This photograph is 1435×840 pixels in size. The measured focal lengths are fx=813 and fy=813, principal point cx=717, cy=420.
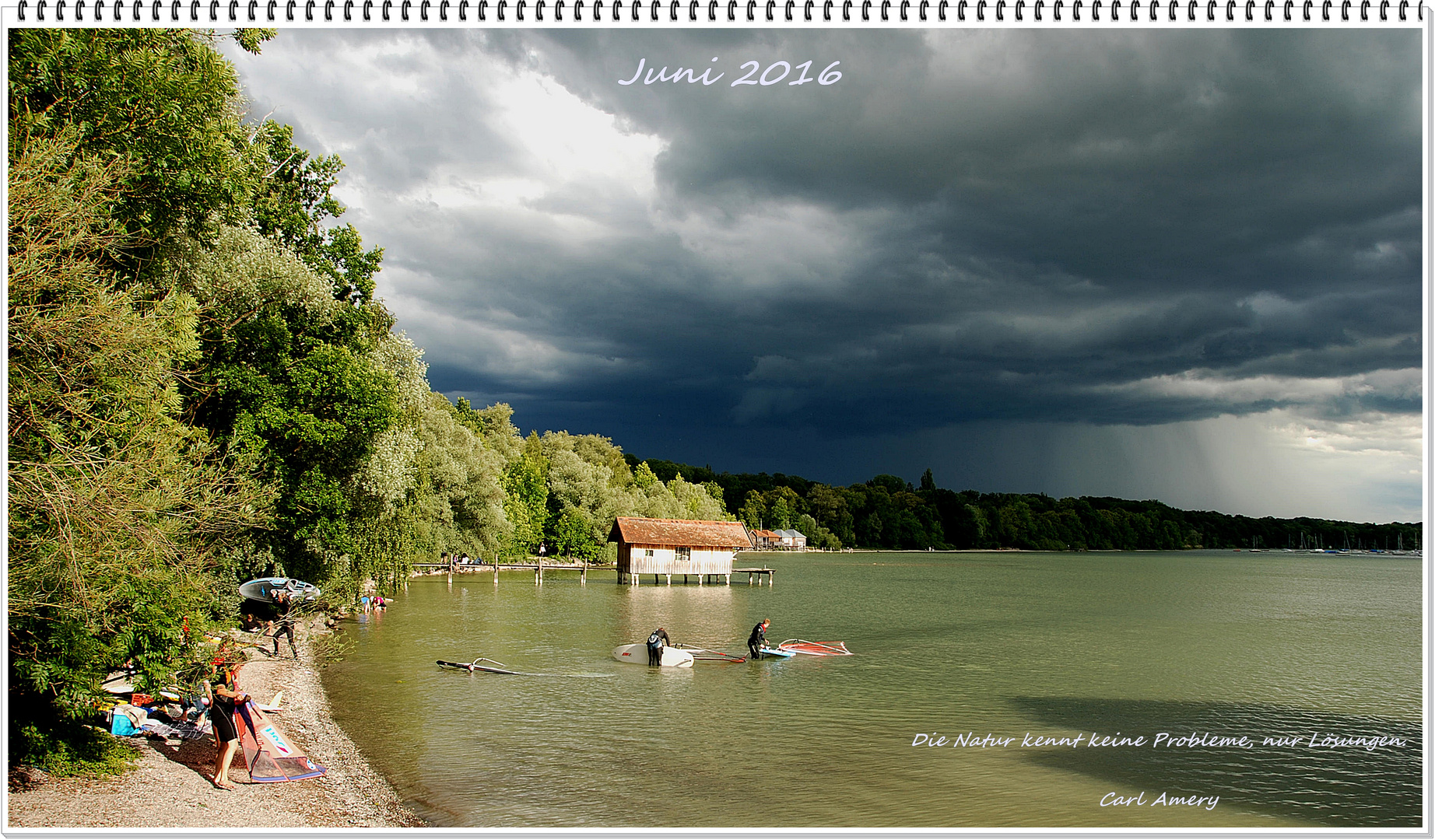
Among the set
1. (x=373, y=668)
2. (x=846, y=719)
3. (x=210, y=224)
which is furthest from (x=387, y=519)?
(x=846, y=719)

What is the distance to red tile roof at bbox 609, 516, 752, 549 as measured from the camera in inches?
2228

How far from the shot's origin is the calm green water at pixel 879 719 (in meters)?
12.2

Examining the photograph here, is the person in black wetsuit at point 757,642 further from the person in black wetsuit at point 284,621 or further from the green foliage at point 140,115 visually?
the green foliage at point 140,115

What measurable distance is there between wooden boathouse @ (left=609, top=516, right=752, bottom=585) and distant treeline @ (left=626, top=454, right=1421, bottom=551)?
9748 cm

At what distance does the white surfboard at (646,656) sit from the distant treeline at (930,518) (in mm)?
132701

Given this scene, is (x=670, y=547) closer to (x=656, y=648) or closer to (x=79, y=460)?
(x=656, y=648)

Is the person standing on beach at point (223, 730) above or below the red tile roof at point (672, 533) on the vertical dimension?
above

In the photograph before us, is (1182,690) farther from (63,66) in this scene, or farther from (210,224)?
(63,66)

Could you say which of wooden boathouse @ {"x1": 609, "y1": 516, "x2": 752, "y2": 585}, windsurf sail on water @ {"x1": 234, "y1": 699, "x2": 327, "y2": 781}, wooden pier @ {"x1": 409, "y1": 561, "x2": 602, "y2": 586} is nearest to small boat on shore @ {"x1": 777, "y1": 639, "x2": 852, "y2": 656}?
windsurf sail on water @ {"x1": 234, "y1": 699, "x2": 327, "y2": 781}

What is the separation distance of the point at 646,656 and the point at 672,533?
34304 mm

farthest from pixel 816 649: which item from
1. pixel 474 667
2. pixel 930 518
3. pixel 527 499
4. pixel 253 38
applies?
pixel 930 518

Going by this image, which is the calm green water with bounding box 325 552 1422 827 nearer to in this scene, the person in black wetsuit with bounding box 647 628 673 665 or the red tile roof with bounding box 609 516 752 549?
the person in black wetsuit with bounding box 647 628 673 665

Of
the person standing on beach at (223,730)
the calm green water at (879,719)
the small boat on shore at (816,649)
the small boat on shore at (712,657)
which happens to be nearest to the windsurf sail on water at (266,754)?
the person standing on beach at (223,730)

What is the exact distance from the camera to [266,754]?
11.9 metres
